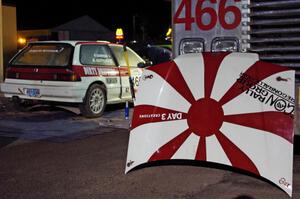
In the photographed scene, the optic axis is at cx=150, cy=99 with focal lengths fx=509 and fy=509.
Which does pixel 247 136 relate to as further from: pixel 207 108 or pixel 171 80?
pixel 171 80

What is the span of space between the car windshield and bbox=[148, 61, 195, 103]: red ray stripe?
5213 mm

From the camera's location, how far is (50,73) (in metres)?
10.0

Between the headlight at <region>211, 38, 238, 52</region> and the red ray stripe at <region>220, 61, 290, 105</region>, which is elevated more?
the headlight at <region>211, 38, 238, 52</region>

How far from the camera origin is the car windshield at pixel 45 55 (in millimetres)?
10188

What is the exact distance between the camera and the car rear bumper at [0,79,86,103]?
988 centimetres

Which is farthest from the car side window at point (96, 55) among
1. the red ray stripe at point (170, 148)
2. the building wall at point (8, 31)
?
the building wall at point (8, 31)

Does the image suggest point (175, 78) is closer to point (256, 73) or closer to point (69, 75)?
point (256, 73)

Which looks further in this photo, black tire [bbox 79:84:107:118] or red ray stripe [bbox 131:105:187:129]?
black tire [bbox 79:84:107:118]

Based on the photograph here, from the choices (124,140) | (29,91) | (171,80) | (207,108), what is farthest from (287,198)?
(29,91)

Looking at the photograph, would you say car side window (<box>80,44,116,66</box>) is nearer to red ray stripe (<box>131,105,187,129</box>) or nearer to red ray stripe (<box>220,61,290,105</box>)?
red ray stripe (<box>131,105,187,129</box>)

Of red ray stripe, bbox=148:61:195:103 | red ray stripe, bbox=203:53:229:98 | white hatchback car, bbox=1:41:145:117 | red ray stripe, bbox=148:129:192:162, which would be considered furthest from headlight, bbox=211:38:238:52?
white hatchback car, bbox=1:41:145:117

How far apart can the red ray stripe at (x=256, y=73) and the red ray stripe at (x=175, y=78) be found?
0.35 meters

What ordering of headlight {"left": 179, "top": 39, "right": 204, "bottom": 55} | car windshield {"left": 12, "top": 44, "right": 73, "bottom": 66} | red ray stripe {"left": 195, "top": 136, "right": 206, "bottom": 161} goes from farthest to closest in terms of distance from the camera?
car windshield {"left": 12, "top": 44, "right": 73, "bottom": 66}
headlight {"left": 179, "top": 39, "right": 204, "bottom": 55}
red ray stripe {"left": 195, "top": 136, "right": 206, "bottom": 161}

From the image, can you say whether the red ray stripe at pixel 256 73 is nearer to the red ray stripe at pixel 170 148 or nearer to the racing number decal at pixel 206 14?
the red ray stripe at pixel 170 148
